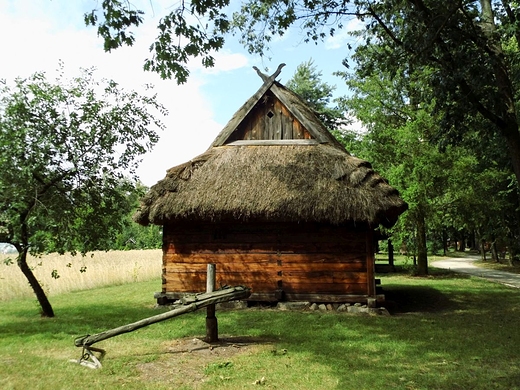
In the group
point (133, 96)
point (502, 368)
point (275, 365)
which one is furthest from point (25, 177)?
point (502, 368)

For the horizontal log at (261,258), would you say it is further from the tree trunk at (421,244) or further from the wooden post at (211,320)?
the tree trunk at (421,244)

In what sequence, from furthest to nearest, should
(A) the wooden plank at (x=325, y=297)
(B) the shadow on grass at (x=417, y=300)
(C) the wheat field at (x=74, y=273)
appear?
(C) the wheat field at (x=74, y=273) → (B) the shadow on grass at (x=417, y=300) → (A) the wooden plank at (x=325, y=297)

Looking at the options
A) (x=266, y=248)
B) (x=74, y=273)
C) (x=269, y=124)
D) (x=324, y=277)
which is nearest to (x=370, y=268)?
(x=324, y=277)

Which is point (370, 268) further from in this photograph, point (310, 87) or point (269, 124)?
point (310, 87)

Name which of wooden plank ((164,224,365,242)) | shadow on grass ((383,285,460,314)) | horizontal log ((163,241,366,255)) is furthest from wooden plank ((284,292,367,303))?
wooden plank ((164,224,365,242))

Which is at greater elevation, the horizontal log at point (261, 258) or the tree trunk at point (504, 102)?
the tree trunk at point (504, 102)

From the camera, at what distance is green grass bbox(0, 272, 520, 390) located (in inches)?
234

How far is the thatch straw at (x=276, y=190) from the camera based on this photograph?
11086mm

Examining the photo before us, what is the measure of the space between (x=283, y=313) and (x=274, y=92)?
6.94 m

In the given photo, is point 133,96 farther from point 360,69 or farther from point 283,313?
point 283,313

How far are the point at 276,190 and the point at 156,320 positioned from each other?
5.59 metres

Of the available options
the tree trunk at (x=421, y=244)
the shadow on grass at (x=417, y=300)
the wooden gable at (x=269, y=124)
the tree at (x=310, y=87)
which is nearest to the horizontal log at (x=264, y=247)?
the shadow on grass at (x=417, y=300)

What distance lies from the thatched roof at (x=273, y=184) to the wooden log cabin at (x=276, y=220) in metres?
0.03

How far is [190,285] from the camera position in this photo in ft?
41.0
